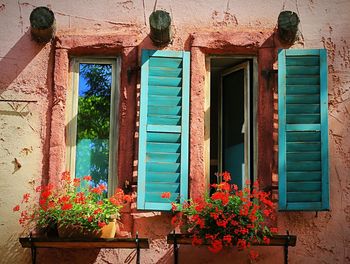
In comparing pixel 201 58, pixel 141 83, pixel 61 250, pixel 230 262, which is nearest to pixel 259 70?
pixel 201 58

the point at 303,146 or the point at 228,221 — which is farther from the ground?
the point at 303,146

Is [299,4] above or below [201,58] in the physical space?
above

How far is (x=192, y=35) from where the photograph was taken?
7.71 metres

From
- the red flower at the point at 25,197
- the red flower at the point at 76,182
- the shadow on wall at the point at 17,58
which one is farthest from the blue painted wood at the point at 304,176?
the shadow on wall at the point at 17,58

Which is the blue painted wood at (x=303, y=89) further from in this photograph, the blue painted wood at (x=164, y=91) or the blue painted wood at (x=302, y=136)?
the blue painted wood at (x=164, y=91)

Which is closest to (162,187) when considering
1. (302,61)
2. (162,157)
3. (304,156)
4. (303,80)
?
(162,157)

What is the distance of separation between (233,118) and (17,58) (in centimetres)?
200

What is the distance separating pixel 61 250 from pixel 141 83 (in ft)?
5.17

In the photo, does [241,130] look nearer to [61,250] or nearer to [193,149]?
[193,149]

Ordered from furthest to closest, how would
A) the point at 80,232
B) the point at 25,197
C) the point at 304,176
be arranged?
the point at 304,176, the point at 25,197, the point at 80,232

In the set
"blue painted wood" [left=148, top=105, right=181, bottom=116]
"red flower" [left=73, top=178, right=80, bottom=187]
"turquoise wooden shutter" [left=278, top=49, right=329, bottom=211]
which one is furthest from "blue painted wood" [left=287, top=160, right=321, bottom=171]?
Result: "red flower" [left=73, top=178, right=80, bottom=187]

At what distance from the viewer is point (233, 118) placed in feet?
25.8

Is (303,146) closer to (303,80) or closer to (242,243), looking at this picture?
(303,80)

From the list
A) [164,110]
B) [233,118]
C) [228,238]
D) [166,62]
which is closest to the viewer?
[228,238]
